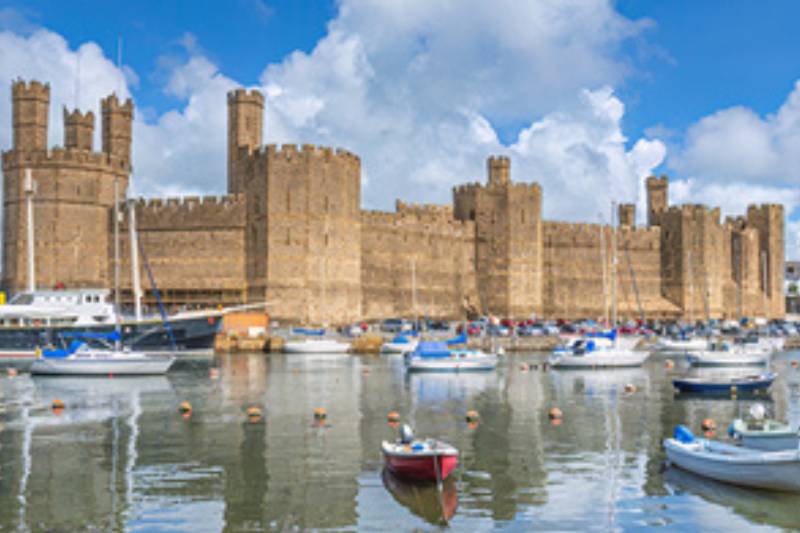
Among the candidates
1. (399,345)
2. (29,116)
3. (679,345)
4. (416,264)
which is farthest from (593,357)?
(29,116)

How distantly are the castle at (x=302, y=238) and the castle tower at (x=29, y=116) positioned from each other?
0.08m

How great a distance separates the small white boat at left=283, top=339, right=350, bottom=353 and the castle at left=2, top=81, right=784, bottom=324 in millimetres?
5092

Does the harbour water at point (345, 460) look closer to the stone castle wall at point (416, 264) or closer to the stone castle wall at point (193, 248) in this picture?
the stone castle wall at point (193, 248)

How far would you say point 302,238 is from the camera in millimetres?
55188

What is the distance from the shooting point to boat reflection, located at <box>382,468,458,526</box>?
14418 mm

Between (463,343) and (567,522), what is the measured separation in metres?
33.2

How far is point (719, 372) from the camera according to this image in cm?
3988

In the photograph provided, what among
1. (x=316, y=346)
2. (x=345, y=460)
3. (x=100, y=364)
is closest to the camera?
(x=345, y=460)

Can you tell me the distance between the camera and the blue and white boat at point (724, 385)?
1192 inches

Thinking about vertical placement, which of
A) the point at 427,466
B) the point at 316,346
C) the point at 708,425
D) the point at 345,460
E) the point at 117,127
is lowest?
the point at 345,460

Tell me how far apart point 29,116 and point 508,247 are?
31.5 meters

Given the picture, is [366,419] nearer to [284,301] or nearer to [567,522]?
[567,522]

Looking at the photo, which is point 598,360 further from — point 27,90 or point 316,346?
point 27,90

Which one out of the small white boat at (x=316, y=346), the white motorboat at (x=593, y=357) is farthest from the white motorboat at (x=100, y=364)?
the white motorboat at (x=593, y=357)
